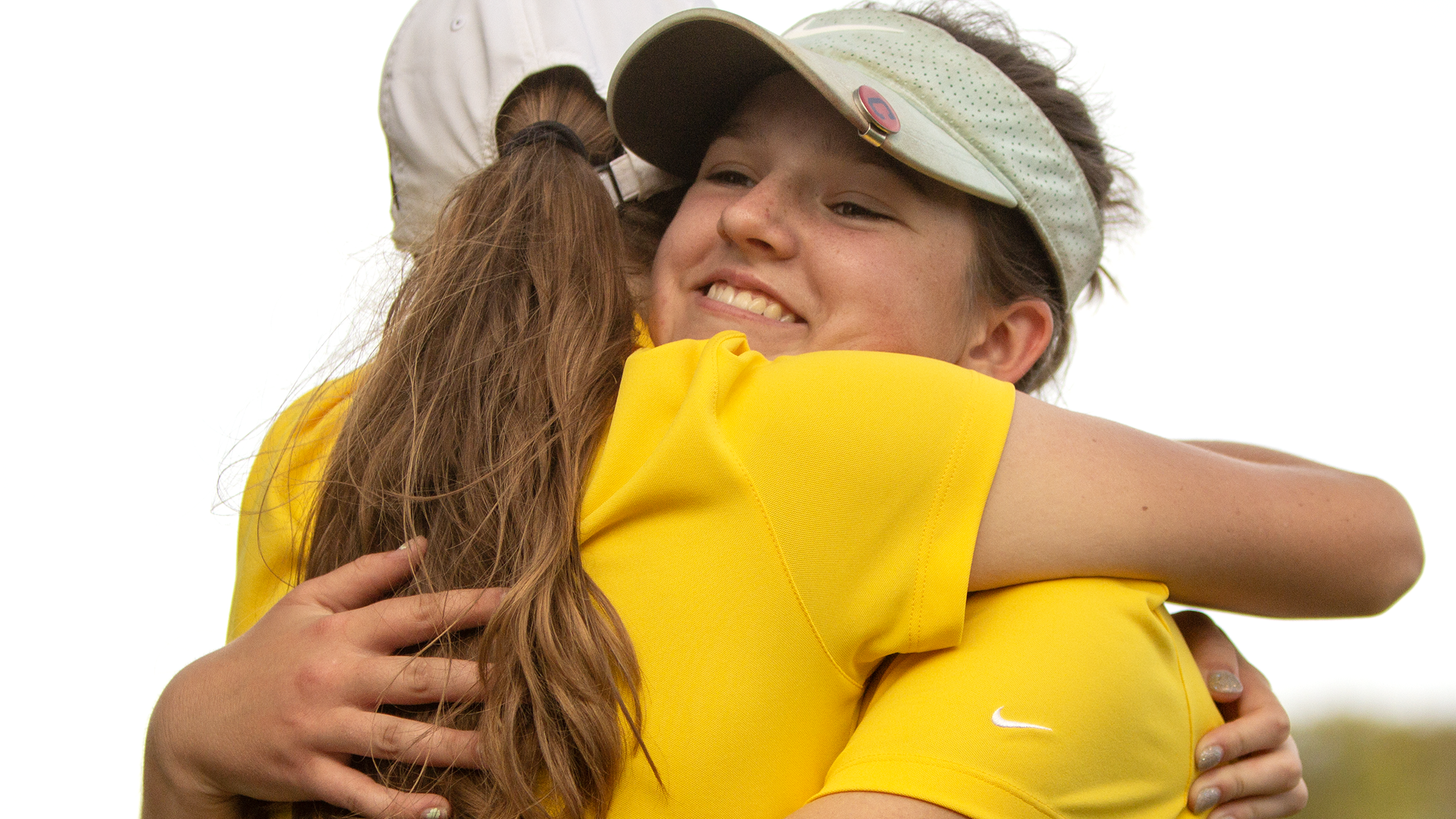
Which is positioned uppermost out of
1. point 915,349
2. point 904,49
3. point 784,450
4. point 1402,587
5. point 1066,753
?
point 904,49

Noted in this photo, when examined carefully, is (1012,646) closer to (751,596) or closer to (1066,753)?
(1066,753)

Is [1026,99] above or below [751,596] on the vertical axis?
above

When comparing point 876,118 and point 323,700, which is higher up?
point 876,118

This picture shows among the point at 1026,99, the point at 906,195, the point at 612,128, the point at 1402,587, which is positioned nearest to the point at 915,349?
the point at 906,195

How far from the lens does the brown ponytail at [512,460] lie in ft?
4.61

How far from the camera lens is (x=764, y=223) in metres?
1.96

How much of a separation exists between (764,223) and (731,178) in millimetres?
254

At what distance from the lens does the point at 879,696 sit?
1447mm

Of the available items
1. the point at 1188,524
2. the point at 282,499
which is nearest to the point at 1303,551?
the point at 1188,524

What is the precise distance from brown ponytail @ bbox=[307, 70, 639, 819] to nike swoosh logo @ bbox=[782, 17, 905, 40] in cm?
57

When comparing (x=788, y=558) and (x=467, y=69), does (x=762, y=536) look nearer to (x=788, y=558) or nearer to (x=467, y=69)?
(x=788, y=558)

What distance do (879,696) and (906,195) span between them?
1.00 meters

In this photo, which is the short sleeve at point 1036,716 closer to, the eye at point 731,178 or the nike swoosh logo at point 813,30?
the eye at point 731,178

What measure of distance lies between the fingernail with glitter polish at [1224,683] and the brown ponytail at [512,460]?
103 centimetres
